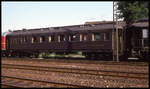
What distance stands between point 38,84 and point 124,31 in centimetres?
1451

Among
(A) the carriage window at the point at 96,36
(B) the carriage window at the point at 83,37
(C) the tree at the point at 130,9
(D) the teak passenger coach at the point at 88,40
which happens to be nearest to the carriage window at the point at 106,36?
(D) the teak passenger coach at the point at 88,40

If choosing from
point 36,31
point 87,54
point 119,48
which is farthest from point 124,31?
point 36,31

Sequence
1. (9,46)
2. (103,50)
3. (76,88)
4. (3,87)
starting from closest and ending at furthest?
(76,88)
(3,87)
(103,50)
(9,46)

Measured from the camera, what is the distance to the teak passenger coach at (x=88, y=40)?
70.0ft

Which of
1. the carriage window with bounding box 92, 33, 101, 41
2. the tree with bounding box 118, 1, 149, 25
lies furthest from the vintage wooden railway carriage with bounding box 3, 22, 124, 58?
the tree with bounding box 118, 1, 149, 25

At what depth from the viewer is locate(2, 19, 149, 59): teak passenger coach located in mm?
21344

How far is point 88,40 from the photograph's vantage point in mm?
23062

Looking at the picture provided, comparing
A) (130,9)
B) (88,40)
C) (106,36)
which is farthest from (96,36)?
(130,9)

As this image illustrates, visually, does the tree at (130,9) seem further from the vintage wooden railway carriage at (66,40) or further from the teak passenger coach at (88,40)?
the vintage wooden railway carriage at (66,40)

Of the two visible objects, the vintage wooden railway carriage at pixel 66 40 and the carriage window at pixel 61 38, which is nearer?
the vintage wooden railway carriage at pixel 66 40

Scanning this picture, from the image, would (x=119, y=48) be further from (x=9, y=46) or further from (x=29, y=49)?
(x=9, y=46)

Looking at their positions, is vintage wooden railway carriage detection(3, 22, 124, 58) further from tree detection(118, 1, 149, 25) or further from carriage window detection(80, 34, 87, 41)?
tree detection(118, 1, 149, 25)

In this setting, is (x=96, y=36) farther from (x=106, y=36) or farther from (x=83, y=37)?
(x=83, y=37)

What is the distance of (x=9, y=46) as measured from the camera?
32.0 meters
